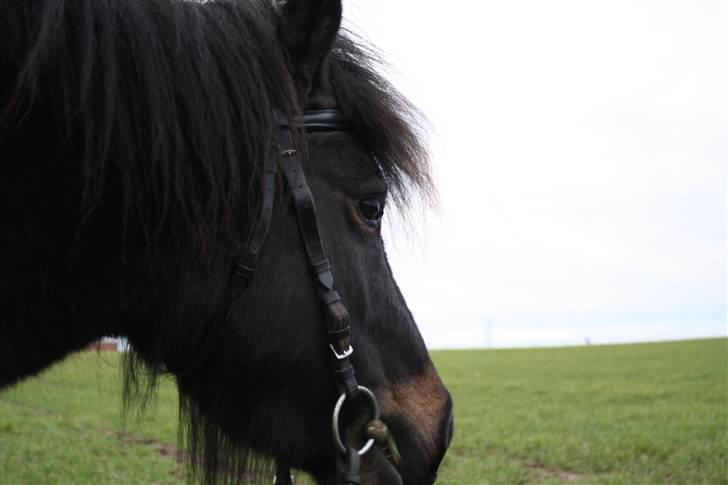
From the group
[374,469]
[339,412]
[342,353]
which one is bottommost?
[374,469]

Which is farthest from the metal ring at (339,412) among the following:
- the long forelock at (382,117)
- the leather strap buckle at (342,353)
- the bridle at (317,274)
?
the long forelock at (382,117)

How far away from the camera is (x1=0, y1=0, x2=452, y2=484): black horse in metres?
1.76

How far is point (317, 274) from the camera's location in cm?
197

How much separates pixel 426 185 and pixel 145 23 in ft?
3.55

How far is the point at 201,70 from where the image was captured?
6.23ft

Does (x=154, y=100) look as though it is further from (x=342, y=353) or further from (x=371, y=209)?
(x=342, y=353)

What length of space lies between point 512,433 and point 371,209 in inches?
265

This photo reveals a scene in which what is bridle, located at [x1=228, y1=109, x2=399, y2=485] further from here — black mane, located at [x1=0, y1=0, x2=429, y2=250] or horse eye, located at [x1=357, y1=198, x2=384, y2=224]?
horse eye, located at [x1=357, y1=198, x2=384, y2=224]

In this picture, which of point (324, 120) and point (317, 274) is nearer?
point (317, 274)

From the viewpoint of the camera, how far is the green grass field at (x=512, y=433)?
19.5 ft

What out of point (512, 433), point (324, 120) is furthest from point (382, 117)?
point (512, 433)

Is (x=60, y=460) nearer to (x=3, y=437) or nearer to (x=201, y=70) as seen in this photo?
(x=3, y=437)

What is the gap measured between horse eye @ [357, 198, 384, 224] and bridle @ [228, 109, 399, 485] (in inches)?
7.3

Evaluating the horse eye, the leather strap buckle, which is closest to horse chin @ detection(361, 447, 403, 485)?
the leather strap buckle
